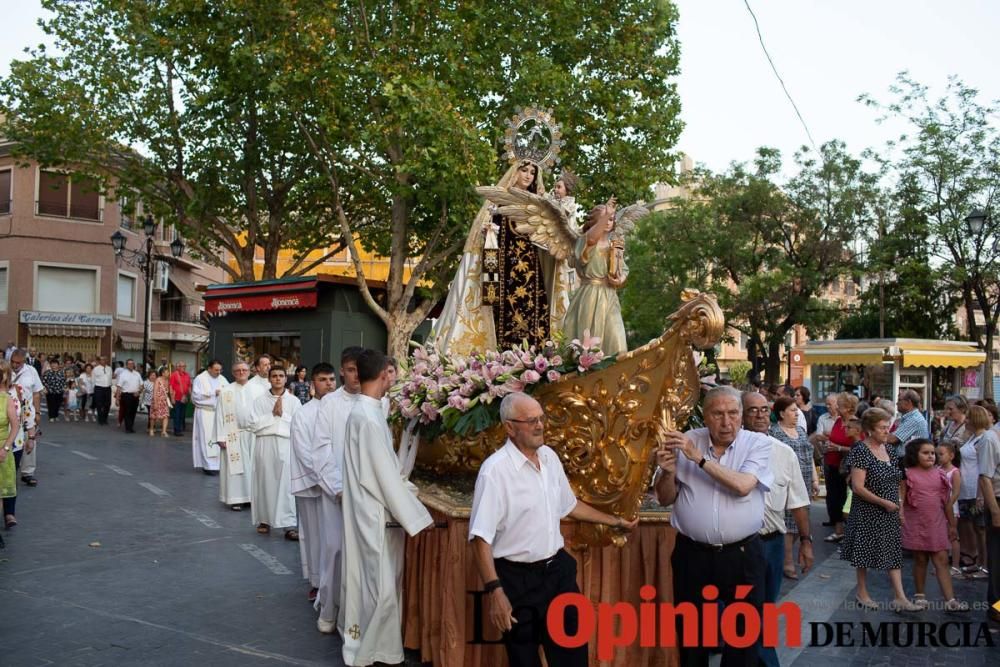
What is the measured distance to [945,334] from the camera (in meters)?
25.8

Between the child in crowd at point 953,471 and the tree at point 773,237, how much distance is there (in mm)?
18667

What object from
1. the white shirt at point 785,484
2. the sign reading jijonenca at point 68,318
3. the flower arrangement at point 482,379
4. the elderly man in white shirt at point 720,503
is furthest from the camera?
the sign reading jijonenca at point 68,318

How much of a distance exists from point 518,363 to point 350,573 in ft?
5.11

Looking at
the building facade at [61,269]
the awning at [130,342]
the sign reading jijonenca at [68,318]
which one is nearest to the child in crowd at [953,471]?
the building facade at [61,269]

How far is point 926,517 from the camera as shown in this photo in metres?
6.77

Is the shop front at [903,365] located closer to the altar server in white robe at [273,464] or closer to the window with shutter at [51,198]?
the altar server in white robe at [273,464]

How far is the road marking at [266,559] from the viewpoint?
769cm

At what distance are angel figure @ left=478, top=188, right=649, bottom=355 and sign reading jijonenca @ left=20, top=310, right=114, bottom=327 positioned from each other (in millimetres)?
30200

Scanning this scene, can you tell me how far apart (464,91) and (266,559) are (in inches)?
486

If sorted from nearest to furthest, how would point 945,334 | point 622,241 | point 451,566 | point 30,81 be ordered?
point 451,566 < point 622,241 < point 30,81 < point 945,334

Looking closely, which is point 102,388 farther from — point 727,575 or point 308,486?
point 727,575

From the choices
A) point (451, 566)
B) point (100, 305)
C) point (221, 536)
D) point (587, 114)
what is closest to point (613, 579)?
point (451, 566)

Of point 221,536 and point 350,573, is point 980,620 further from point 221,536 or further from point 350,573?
point 221,536

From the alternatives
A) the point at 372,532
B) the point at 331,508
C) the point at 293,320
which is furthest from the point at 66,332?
the point at 372,532
